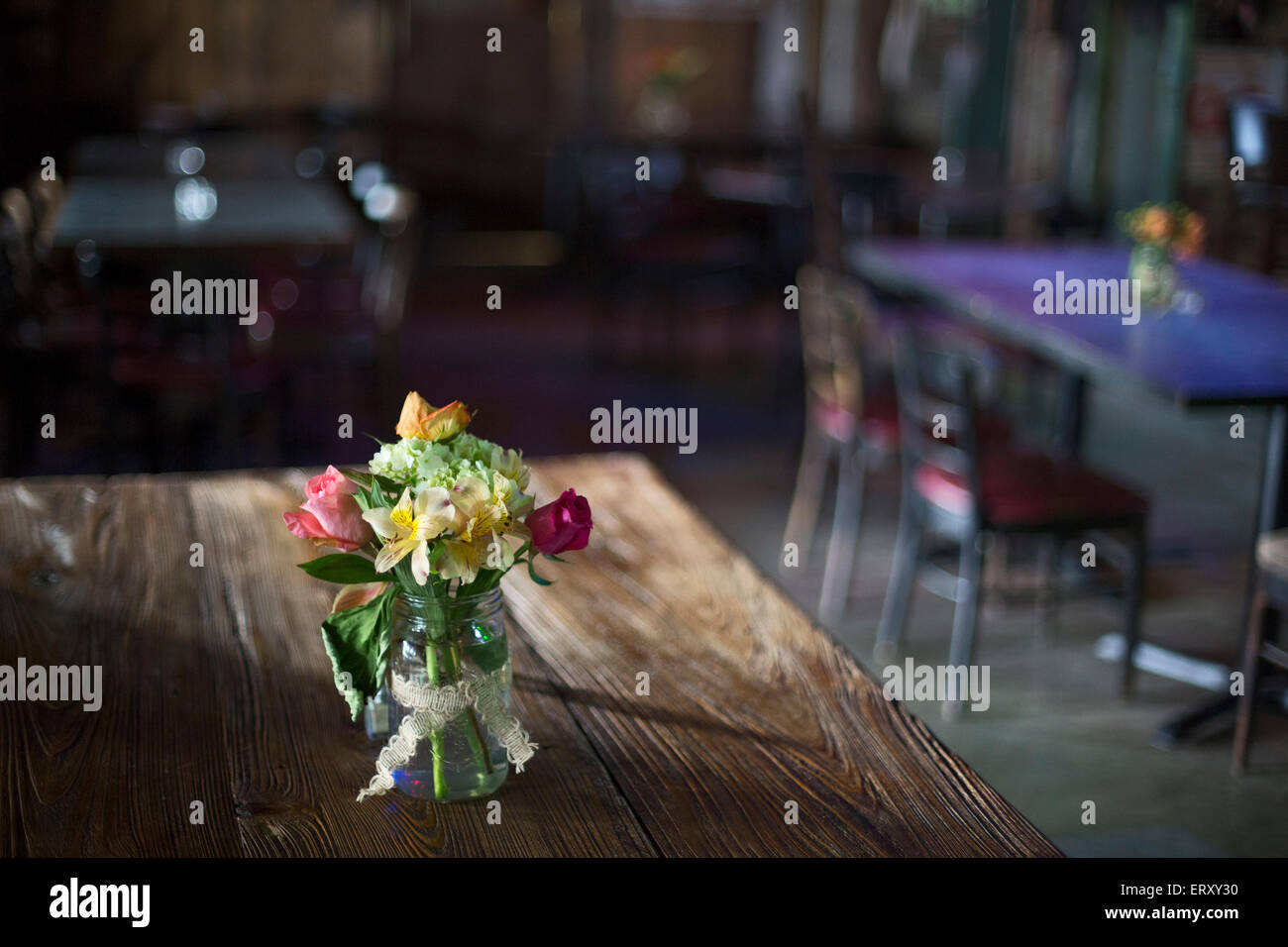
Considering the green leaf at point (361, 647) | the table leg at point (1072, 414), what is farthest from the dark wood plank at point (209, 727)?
the table leg at point (1072, 414)

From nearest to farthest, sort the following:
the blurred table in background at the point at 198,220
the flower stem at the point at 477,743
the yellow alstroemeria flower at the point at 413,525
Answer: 1. the yellow alstroemeria flower at the point at 413,525
2. the flower stem at the point at 477,743
3. the blurred table in background at the point at 198,220

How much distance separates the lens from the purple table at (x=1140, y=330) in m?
2.80

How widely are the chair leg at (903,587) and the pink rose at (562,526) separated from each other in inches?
82.0

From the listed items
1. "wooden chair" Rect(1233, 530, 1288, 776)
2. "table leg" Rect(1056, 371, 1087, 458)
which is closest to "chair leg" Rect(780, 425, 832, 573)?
"table leg" Rect(1056, 371, 1087, 458)

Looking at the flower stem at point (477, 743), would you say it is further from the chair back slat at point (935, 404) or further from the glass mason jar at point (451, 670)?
the chair back slat at point (935, 404)

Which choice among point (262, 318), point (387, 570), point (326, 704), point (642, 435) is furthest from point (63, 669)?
point (642, 435)

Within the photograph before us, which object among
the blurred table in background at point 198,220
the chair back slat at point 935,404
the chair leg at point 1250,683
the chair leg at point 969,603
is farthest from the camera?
the blurred table in background at point 198,220

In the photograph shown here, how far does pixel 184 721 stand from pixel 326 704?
147mm

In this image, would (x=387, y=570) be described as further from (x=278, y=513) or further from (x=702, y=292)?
(x=702, y=292)

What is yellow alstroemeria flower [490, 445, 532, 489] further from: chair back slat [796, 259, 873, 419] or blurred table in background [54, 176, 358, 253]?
blurred table in background [54, 176, 358, 253]

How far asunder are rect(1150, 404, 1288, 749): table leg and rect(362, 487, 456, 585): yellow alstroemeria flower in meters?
2.21

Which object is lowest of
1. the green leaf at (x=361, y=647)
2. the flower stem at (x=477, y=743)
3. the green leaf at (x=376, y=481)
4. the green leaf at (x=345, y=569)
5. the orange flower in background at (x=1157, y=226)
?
the flower stem at (x=477, y=743)

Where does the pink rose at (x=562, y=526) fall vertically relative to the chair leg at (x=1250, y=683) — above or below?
above
